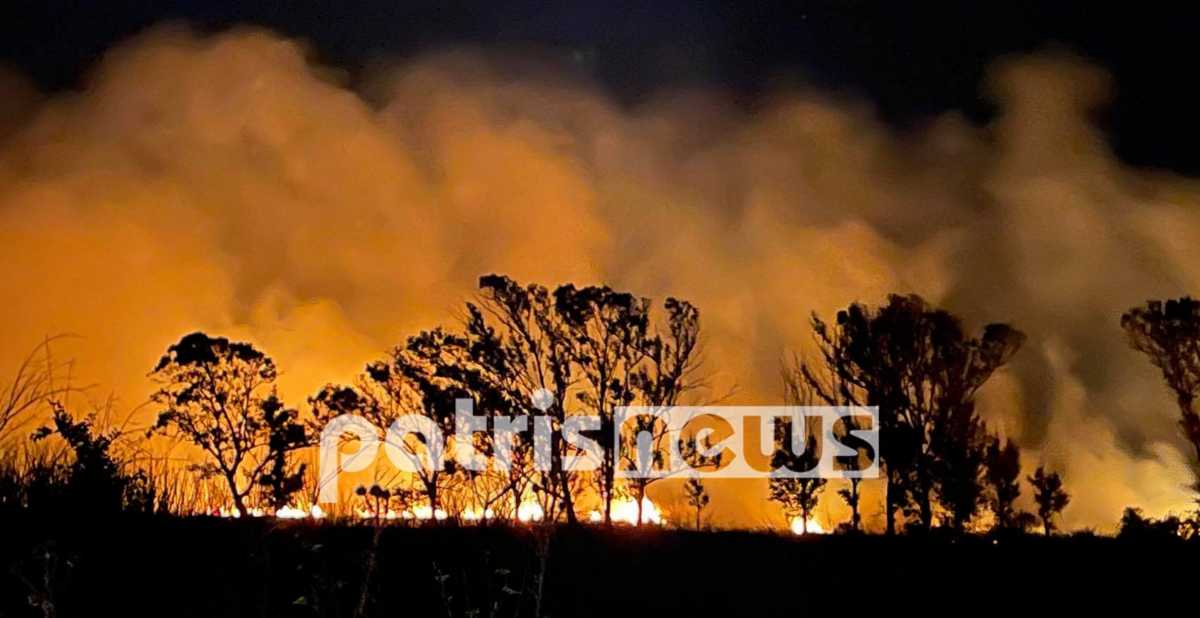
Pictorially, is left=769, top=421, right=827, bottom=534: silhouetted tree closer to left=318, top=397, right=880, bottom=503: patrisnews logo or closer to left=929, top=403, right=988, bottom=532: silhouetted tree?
left=318, top=397, right=880, bottom=503: patrisnews logo

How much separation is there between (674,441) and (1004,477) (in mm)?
8727

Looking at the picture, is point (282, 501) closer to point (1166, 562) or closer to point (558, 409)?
point (1166, 562)

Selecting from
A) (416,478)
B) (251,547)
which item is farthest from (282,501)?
(416,478)

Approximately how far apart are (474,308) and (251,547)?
24.1 meters

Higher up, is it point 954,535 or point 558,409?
point 558,409

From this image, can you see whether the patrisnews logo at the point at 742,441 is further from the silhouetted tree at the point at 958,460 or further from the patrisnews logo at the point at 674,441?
the silhouetted tree at the point at 958,460

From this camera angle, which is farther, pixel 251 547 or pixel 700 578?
pixel 700 578

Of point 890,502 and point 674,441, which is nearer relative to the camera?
point 890,502

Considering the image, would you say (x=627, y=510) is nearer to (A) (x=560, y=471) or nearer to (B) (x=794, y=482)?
(A) (x=560, y=471)

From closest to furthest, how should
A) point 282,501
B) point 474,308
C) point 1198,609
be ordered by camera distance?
point 282,501 → point 1198,609 → point 474,308

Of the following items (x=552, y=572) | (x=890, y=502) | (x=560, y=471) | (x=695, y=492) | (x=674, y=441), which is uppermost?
(x=674, y=441)

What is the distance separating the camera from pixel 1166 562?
1030cm

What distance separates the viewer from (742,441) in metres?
30.2

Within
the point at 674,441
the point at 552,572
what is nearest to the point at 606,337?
the point at 674,441
